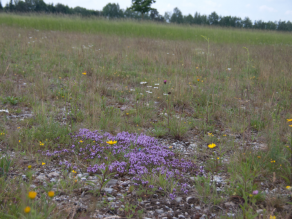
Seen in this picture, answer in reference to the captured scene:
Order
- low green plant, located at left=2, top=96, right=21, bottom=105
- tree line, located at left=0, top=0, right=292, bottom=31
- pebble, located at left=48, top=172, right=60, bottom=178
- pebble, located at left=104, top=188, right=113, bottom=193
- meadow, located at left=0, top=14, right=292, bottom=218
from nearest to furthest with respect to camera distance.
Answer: meadow, located at left=0, top=14, right=292, bottom=218
pebble, located at left=104, top=188, right=113, bottom=193
pebble, located at left=48, top=172, right=60, bottom=178
low green plant, located at left=2, top=96, right=21, bottom=105
tree line, located at left=0, top=0, right=292, bottom=31

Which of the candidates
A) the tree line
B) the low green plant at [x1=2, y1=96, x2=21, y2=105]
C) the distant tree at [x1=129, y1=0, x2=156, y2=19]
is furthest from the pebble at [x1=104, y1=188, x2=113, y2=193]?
the distant tree at [x1=129, y1=0, x2=156, y2=19]

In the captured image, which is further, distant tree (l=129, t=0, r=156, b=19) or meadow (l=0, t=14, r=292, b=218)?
distant tree (l=129, t=0, r=156, b=19)

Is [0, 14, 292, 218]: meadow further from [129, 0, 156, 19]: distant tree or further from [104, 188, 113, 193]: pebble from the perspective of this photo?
[129, 0, 156, 19]: distant tree

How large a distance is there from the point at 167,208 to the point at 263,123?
232cm

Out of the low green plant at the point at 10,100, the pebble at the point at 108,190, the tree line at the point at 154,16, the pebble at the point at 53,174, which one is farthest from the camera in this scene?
the tree line at the point at 154,16

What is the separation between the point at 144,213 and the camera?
181 cm

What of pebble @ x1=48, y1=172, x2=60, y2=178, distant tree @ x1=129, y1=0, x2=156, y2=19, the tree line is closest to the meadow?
pebble @ x1=48, y1=172, x2=60, y2=178

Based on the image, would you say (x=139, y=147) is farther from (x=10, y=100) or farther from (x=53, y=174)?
(x=10, y=100)

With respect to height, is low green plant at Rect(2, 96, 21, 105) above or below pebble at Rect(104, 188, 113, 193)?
above

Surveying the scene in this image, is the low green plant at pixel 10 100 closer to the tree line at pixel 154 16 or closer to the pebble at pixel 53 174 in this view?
the pebble at pixel 53 174

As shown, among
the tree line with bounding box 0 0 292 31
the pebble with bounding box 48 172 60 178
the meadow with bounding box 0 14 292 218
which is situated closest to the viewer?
the meadow with bounding box 0 14 292 218

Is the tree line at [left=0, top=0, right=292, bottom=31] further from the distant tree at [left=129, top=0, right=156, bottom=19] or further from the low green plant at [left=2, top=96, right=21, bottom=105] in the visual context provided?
the low green plant at [left=2, top=96, right=21, bottom=105]

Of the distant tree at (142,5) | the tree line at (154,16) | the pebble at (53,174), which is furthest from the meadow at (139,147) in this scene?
the distant tree at (142,5)

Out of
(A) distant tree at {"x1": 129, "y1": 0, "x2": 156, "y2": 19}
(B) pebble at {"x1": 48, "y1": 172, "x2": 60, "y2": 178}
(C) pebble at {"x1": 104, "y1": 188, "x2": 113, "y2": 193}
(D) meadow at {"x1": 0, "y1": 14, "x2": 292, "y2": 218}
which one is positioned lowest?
(C) pebble at {"x1": 104, "y1": 188, "x2": 113, "y2": 193}
